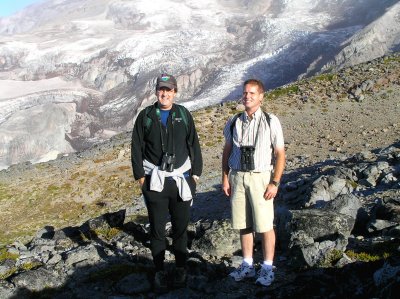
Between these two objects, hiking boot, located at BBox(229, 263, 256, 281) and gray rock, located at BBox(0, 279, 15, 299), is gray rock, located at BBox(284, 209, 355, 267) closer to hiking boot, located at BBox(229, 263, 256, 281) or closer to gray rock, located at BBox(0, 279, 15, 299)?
hiking boot, located at BBox(229, 263, 256, 281)

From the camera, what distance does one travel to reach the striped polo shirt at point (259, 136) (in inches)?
199

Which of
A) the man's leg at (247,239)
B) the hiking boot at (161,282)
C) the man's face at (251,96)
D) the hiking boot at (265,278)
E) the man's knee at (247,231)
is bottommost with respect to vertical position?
the hiking boot at (161,282)

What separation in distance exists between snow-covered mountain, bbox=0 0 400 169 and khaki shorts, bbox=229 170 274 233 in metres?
88.1

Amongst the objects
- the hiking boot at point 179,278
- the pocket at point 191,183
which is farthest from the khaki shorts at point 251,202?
the hiking boot at point 179,278

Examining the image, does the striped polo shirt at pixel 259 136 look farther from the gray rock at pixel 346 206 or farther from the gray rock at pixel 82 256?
the gray rock at pixel 82 256

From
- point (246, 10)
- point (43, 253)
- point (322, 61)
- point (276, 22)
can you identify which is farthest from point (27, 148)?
point (246, 10)

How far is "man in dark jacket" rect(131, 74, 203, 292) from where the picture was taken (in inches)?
207

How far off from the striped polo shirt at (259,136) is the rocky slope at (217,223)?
5.16ft

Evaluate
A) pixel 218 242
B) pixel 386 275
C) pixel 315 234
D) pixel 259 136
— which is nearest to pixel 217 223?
pixel 218 242

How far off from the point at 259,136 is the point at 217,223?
334 cm

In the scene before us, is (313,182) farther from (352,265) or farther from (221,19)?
(221,19)

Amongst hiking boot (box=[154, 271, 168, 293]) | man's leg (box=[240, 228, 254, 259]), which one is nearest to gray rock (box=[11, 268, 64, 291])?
hiking boot (box=[154, 271, 168, 293])

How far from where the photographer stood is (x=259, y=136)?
16.7 ft

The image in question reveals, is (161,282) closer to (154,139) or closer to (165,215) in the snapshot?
(165,215)
